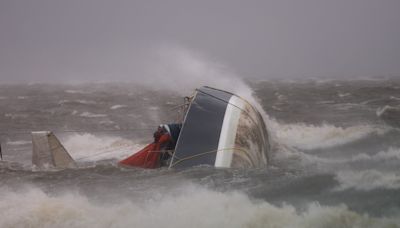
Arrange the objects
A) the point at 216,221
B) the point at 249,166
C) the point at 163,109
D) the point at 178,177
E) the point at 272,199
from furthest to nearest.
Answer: the point at 163,109 < the point at 249,166 < the point at 178,177 < the point at 272,199 < the point at 216,221

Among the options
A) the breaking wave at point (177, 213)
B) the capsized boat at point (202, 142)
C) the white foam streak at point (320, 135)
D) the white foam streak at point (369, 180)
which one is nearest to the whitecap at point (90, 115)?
the white foam streak at point (320, 135)

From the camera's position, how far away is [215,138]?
9336mm

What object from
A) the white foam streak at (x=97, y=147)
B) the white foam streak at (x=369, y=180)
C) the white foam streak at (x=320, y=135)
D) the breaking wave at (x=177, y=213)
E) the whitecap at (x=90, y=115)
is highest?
the white foam streak at (x=320, y=135)

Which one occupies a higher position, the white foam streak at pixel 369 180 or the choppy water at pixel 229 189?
the white foam streak at pixel 369 180

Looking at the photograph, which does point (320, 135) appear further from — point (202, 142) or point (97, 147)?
point (97, 147)

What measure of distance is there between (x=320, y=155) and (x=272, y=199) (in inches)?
183

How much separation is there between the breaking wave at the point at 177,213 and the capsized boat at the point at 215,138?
5.98 feet

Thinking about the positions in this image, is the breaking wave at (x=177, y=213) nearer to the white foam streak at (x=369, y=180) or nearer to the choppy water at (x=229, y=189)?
the choppy water at (x=229, y=189)

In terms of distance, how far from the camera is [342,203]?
662 centimetres

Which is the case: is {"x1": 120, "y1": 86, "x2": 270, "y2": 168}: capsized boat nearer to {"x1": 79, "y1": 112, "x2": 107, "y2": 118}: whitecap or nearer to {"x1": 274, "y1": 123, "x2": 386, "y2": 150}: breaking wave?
{"x1": 274, "y1": 123, "x2": 386, "y2": 150}: breaking wave

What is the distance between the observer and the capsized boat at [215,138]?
9016 mm

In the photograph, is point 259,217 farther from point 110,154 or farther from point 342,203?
point 110,154

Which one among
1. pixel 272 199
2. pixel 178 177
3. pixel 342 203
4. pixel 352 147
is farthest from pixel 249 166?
pixel 352 147

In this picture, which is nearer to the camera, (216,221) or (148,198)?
(216,221)
